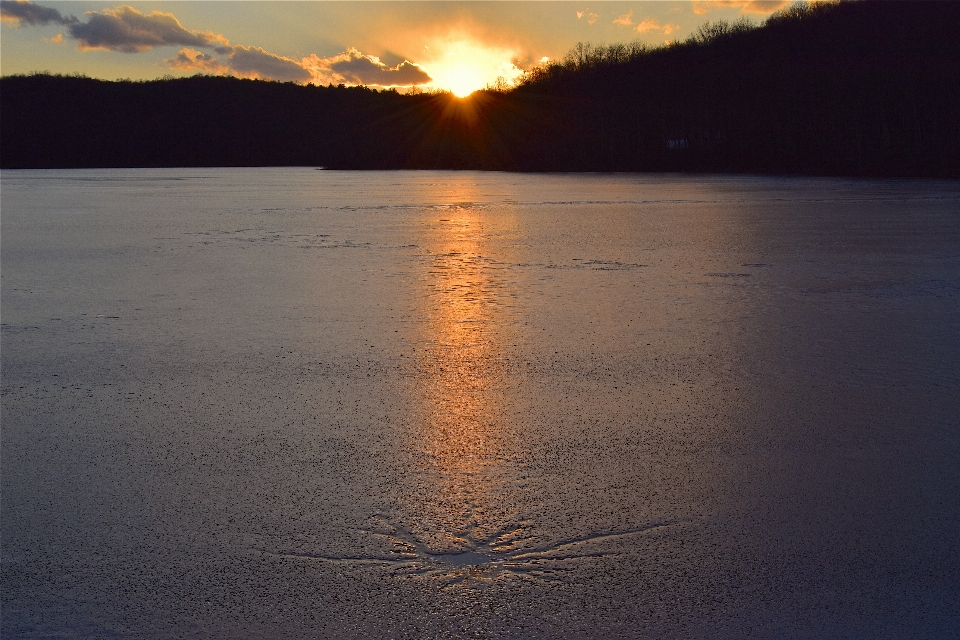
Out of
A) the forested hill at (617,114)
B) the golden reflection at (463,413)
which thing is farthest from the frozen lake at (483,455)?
the forested hill at (617,114)

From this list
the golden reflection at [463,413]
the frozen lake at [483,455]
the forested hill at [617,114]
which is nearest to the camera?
the frozen lake at [483,455]

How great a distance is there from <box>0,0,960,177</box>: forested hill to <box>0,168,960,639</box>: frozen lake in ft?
118

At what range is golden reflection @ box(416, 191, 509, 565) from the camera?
3416mm

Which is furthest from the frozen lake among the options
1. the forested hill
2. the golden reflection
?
the forested hill

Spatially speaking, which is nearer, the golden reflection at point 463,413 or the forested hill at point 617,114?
the golden reflection at point 463,413

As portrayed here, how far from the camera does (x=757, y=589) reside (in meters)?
2.96

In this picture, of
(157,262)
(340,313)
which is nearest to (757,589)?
(340,313)

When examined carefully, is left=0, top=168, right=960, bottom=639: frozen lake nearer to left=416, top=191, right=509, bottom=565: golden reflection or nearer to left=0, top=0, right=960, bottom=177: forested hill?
left=416, top=191, right=509, bottom=565: golden reflection

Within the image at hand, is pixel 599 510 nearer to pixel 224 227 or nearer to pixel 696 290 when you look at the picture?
pixel 696 290

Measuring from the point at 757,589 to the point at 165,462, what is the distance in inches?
109

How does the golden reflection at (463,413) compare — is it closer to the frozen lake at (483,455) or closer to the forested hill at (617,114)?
the frozen lake at (483,455)

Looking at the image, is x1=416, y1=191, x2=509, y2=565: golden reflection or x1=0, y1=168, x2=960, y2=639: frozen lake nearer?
x1=0, y1=168, x2=960, y2=639: frozen lake

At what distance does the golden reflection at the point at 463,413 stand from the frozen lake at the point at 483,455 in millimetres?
21

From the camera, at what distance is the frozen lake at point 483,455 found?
2.90 metres
